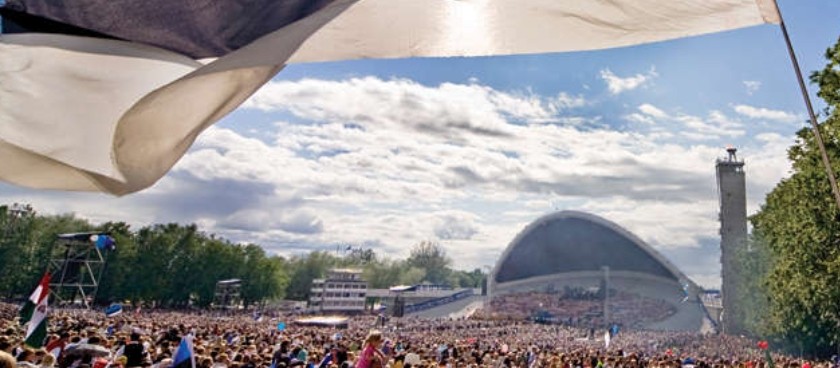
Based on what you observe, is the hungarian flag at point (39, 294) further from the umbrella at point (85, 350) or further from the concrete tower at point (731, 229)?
the concrete tower at point (731, 229)

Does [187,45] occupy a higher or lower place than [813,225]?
lower

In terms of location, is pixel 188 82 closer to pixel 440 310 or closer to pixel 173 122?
pixel 173 122

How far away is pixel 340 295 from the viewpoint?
7975 centimetres

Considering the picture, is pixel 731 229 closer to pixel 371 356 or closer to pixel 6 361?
pixel 371 356

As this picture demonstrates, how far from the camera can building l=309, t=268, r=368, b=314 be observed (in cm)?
7794

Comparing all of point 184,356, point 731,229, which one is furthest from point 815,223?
point 731,229

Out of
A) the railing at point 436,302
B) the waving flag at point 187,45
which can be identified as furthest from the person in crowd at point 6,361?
→ the railing at point 436,302

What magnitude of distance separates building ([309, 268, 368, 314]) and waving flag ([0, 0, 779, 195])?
76.5 metres

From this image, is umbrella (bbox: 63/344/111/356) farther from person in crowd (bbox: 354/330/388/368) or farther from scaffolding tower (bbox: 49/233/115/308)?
scaffolding tower (bbox: 49/233/115/308)

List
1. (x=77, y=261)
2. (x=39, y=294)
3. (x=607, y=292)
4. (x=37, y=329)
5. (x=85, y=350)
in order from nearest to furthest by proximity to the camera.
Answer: (x=85, y=350), (x=37, y=329), (x=39, y=294), (x=77, y=261), (x=607, y=292)

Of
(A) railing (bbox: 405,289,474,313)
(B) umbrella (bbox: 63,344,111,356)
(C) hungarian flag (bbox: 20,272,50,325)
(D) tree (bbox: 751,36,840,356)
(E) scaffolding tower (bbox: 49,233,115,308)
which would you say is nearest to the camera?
(B) umbrella (bbox: 63,344,111,356)

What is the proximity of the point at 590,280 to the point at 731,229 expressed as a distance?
151 ft

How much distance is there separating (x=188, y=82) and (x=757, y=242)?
194ft

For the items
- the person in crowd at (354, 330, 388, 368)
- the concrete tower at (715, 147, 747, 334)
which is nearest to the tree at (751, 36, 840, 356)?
the person in crowd at (354, 330, 388, 368)
